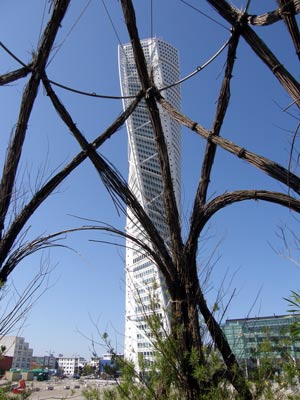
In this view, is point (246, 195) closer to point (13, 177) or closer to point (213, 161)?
point (213, 161)

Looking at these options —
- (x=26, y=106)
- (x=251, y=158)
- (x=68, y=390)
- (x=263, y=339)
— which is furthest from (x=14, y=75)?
(x=68, y=390)

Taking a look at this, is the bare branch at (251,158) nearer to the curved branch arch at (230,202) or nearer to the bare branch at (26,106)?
the curved branch arch at (230,202)

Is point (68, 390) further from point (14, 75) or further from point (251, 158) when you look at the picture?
point (251, 158)

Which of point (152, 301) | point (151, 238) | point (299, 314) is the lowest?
point (299, 314)

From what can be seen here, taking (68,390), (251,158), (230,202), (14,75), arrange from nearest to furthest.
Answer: (251,158), (230,202), (14,75), (68,390)

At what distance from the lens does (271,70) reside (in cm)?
127

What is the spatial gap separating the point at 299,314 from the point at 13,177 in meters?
1.35

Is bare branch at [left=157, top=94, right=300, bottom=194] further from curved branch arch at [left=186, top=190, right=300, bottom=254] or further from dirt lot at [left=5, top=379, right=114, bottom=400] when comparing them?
dirt lot at [left=5, top=379, right=114, bottom=400]

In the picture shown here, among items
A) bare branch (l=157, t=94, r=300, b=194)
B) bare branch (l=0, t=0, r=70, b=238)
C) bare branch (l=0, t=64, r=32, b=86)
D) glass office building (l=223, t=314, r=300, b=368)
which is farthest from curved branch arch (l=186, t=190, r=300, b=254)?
bare branch (l=0, t=64, r=32, b=86)

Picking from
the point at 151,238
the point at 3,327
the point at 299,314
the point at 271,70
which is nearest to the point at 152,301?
the point at 151,238

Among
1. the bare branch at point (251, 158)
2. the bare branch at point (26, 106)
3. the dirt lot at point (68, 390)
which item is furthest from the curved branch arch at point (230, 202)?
the bare branch at point (26, 106)

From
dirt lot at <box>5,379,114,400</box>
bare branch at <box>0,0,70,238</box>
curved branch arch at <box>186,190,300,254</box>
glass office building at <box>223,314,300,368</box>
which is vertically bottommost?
dirt lot at <box>5,379,114,400</box>

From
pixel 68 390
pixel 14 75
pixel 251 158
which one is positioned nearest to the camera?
pixel 251 158

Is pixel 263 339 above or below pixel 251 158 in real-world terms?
below
